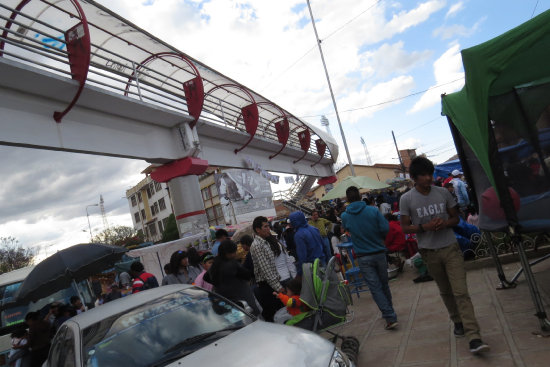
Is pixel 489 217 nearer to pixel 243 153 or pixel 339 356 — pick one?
pixel 339 356

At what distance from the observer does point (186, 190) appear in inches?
420

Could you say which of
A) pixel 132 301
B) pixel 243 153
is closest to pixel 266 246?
pixel 132 301

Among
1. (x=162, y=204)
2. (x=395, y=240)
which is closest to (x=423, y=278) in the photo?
(x=395, y=240)

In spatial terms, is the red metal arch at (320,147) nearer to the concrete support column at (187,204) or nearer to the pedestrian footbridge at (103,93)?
the pedestrian footbridge at (103,93)

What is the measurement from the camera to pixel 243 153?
1510cm

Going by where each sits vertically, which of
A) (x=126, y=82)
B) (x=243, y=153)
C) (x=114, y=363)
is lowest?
(x=114, y=363)

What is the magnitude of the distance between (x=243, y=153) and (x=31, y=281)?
9524 millimetres

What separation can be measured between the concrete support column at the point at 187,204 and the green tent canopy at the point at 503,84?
789 cm

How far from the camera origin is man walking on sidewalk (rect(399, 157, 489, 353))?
363 centimetres

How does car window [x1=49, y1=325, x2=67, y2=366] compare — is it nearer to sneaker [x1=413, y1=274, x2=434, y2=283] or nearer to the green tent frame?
the green tent frame

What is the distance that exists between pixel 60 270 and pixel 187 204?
13.9ft

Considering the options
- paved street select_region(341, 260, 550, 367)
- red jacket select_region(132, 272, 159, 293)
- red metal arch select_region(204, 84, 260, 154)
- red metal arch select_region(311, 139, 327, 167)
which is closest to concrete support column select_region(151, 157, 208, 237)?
red jacket select_region(132, 272, 159, 293)

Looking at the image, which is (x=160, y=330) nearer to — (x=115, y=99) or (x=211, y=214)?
(x=115, y=99)

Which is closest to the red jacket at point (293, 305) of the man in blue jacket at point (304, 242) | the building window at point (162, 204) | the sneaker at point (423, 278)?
the man in blue jacket at point (304, 242)
